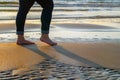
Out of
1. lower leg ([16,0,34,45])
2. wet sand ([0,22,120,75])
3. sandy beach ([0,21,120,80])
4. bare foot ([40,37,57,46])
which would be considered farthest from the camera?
bare foot ([40,37,57,46])

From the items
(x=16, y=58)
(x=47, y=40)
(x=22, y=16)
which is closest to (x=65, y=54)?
(x=16, y=58)

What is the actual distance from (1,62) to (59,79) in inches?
48.0

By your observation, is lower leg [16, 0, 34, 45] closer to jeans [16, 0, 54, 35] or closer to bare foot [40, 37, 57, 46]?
jeans [16, 0, 54, 35]

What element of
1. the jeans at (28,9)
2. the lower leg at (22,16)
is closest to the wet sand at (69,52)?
the lower leg at (22,16)

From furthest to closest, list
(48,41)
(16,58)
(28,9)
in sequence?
(48,41) < (28,9) < (16,58)

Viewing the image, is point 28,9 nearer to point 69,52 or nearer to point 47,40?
point 47,40

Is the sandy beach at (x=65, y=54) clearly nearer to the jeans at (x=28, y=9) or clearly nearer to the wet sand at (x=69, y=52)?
the wet sand at (x=69, y=52)

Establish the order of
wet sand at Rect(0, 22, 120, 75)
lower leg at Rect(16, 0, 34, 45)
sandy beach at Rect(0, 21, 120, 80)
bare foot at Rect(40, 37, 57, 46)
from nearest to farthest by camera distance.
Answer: sandy beach at Rect(0, 21, 120, 80) < wet sand at Rect(0, 22, 120, 75) < lower leg at Rect(16, 0, 34, 45) < bare foot at Rect(40, 37, 57, 46)

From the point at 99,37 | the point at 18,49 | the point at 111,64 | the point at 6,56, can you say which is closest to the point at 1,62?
the point at 6,56

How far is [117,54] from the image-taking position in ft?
21.0

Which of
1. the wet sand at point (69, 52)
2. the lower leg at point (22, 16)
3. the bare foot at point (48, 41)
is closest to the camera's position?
the wet sand at point (69, 52)

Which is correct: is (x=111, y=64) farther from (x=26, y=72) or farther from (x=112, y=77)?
(x=26, y=72)

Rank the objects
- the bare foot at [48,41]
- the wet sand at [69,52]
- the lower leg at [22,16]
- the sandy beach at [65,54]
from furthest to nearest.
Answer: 1. the bare foot at [48,41]
2. the lower leg at [22,16]
3. the wet sand at [69,52]
4. the sandy beach at [65,54]

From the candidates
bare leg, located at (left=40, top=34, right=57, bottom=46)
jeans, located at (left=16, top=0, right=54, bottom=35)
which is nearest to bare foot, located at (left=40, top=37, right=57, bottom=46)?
bare leg, located at (left=40, top=34, right=57, bottom=46)
